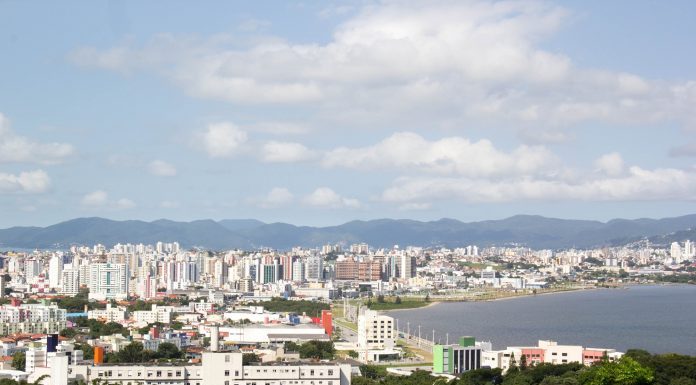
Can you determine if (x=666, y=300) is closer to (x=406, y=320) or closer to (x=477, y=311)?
(x=477, y=311)

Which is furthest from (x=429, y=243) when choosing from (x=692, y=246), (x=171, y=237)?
(x=692, y=246)

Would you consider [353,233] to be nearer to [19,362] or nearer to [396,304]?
[396,304]

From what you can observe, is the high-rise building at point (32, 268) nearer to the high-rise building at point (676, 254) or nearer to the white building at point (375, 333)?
the white building at point (375, 333)

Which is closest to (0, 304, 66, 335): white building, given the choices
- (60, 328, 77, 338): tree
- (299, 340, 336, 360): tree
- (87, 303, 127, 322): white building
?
(60, 328, 77, 338): tree

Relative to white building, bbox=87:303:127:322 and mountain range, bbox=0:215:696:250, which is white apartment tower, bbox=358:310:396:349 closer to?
white building, bbox=87:303:127:322

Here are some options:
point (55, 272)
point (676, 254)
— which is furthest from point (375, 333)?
point (676, 254)

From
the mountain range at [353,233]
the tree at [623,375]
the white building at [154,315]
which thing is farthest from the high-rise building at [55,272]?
the mountain range at [353,233]
